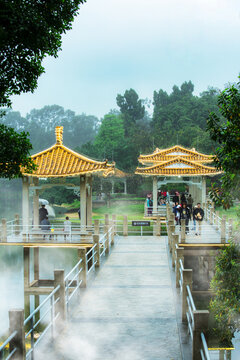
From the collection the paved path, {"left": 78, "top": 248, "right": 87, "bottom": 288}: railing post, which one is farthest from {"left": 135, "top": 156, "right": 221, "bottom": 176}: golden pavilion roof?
{"left": 78, "top": 248, "right": 87, "bottom": 288}: railing post

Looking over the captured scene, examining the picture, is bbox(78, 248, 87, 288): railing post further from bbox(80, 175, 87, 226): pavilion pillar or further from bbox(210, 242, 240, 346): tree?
bbox(80, 175, 87, 226): pavilion pillar

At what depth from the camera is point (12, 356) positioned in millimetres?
5137

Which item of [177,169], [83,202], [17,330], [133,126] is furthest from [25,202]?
[133,126]

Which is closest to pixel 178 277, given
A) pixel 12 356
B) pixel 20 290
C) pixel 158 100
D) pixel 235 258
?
pixel 235 258

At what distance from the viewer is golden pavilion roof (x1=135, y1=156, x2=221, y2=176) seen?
2572cm

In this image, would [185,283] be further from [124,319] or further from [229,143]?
[229,143]

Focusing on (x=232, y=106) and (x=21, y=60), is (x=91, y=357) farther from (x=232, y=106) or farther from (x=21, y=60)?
(x=21, y=60)

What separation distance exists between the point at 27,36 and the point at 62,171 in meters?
10.8

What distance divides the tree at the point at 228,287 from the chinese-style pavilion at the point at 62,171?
32.1 feet

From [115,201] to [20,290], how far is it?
25.5 metres

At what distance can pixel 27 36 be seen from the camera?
25.7 ft

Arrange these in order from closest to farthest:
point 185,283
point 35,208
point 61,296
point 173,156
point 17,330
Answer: point 17,330
point 61,296
point 185,283
point 35,208
point 173,156

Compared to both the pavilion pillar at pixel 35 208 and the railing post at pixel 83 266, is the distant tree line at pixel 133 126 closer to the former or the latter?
the pavilion pillar at pixel 35 208

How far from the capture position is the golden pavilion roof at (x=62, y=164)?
1820 cm
